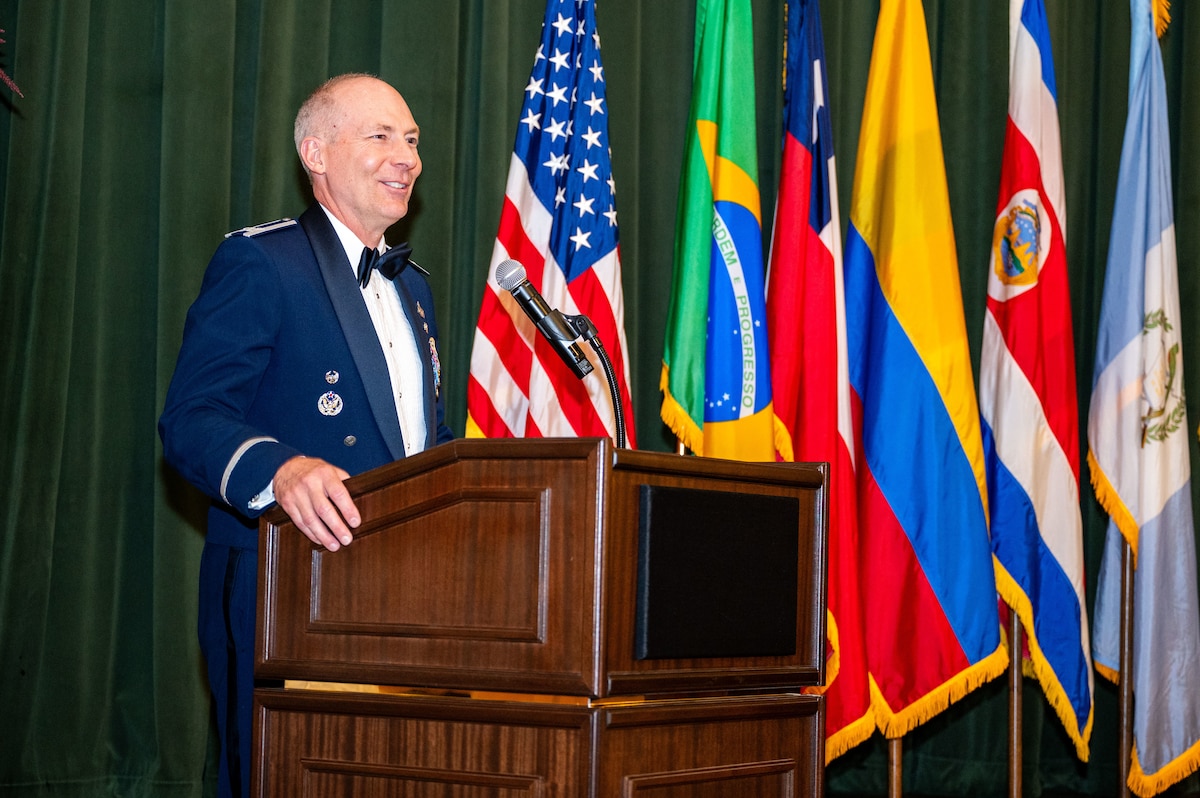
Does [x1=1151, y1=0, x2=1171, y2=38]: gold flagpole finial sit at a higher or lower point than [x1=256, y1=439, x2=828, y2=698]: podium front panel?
higher

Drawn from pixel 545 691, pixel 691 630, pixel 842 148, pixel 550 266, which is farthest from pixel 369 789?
pixel 842 148

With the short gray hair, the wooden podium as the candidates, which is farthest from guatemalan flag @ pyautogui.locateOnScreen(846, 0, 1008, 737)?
the wooden podium

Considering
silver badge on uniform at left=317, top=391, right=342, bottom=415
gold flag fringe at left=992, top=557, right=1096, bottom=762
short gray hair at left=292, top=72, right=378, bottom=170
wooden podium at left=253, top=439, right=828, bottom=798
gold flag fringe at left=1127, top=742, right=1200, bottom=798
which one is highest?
short gray hair at left=292, top=72, right=378, bottom=170

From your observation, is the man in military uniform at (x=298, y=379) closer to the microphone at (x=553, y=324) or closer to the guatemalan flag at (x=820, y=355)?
the microphone at (x=553, y=324)

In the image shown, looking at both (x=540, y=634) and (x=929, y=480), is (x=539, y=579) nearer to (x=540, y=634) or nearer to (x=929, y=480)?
(x=540, y=634)

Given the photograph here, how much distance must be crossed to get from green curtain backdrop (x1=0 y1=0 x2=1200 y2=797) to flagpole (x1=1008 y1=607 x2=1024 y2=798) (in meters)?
0.55

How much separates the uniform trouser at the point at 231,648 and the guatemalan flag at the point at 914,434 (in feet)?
6.95

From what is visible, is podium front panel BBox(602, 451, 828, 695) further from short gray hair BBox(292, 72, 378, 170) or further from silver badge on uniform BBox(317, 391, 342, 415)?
short gray hair BBox(292, 72, 378, 170)

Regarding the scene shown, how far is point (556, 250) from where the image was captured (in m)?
3.56

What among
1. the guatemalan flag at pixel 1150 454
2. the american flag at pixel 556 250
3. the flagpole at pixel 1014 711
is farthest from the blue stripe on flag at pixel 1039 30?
the flagpole at pixel 1014 711

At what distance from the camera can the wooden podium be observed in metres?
1.37

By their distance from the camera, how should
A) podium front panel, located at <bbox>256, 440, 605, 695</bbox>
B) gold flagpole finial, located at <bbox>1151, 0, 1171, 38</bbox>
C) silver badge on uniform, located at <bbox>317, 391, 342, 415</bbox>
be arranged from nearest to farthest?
podium front panel, located at <bbox>256, 440, 605, 695</bbox> < silver badge on uniform, located at <bbox>317, 391, 342, 415</bbox> < gold flagpole finial, located at <bbox>1151, 0, 1171, 38</bbox>

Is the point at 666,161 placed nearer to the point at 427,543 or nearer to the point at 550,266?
the point at 550,266

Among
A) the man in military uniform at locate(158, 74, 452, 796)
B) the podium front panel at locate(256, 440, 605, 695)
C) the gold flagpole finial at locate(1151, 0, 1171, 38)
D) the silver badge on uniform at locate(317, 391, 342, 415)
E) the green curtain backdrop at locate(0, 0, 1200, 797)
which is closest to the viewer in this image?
the podium front panel at locate(256, 440, 605, 695)
